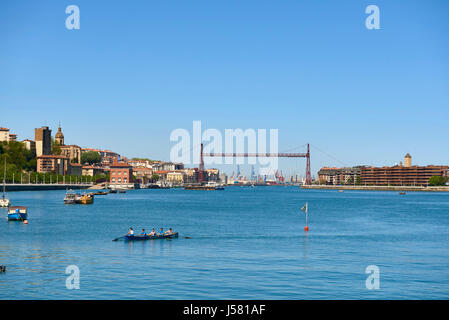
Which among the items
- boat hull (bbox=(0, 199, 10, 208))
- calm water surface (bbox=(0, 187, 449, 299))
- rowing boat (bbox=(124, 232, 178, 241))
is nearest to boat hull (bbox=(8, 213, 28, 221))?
calm water surface (bbox=(0, 187, 449, 299))

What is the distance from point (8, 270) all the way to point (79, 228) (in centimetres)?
2664

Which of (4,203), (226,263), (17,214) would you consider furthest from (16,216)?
(226,263)

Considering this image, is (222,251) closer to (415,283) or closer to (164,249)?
(164,249)

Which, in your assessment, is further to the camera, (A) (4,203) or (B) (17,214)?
(A) (4,203)

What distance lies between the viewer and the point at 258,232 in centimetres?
5406

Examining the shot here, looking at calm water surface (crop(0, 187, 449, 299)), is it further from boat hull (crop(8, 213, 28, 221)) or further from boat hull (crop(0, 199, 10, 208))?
boat hull (crop(0, 199, 10, 208))

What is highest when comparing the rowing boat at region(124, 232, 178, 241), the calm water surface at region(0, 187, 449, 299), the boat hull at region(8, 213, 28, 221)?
the boat hull at region(8, 213, 28, 221)

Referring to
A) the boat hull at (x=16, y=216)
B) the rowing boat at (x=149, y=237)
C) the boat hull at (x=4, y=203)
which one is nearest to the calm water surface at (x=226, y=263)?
the rowing boat at (x=149, y=237)

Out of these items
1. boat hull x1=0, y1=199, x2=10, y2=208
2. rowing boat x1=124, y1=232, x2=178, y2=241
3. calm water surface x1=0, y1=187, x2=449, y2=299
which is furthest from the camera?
boat hull x1=0, y1=199, x2=10, y2=208

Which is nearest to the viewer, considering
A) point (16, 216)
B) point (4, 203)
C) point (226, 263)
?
point (226, 263)

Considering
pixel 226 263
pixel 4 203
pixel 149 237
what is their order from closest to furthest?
pixel 226 263 → pixel 149 237 → pixel 4 203

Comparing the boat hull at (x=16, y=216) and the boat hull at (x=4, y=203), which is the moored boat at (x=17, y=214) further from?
the boat hull at (x=4, y=203)

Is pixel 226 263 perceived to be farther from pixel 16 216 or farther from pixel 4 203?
pixel 4 203
